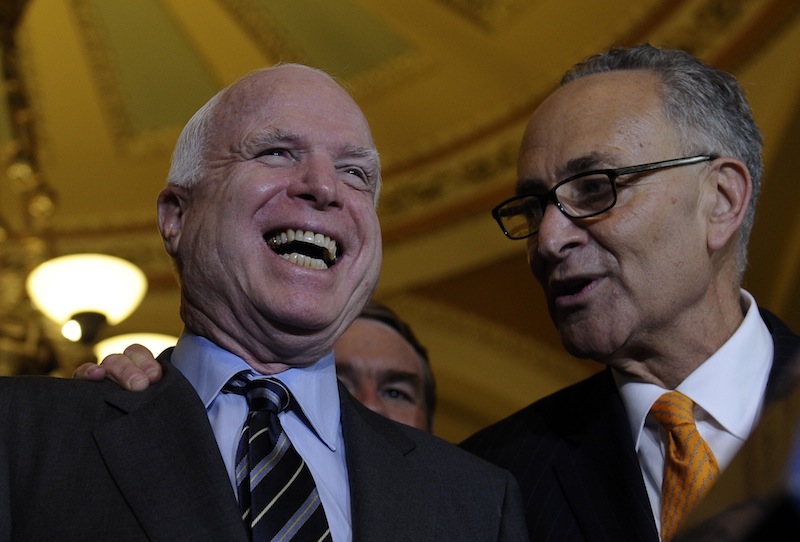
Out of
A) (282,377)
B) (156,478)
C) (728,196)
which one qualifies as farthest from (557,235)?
(156,478)

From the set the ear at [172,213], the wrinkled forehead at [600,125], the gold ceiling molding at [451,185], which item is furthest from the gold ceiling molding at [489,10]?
the ear at [172,213]

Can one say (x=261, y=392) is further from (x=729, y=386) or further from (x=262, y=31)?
(x=262, y=31)

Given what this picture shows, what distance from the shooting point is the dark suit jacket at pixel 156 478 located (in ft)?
3.96

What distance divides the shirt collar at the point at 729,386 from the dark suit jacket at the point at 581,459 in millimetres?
20

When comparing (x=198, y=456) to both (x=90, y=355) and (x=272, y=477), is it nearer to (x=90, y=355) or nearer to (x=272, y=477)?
(x=272, y=477)

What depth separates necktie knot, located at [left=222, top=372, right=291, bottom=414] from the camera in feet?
4.58

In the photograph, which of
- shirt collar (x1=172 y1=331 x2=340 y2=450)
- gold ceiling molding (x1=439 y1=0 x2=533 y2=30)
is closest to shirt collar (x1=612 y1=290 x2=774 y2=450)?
shirt collar (x1=172 y1=331 x2=340 y2=450)

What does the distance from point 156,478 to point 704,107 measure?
48.5 inches

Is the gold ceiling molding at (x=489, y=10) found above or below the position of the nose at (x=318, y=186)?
below

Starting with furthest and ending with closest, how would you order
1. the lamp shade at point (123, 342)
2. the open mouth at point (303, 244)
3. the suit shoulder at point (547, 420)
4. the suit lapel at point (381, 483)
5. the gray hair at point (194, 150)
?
the lamp shade at point (123, 342) → the suit shoulder at point (547, 420) → the gray hair at point (194, 150) → the open mouth at point (303, 244) → the suit lapel at point (381, 483)

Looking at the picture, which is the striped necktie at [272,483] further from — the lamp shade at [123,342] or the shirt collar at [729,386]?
the lamp shade at [123,342]

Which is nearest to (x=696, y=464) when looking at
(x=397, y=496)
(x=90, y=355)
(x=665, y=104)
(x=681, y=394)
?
(x=681, y=394)

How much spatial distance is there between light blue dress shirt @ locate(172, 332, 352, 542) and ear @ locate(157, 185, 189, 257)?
0.57 feet

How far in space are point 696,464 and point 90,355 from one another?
255cm
